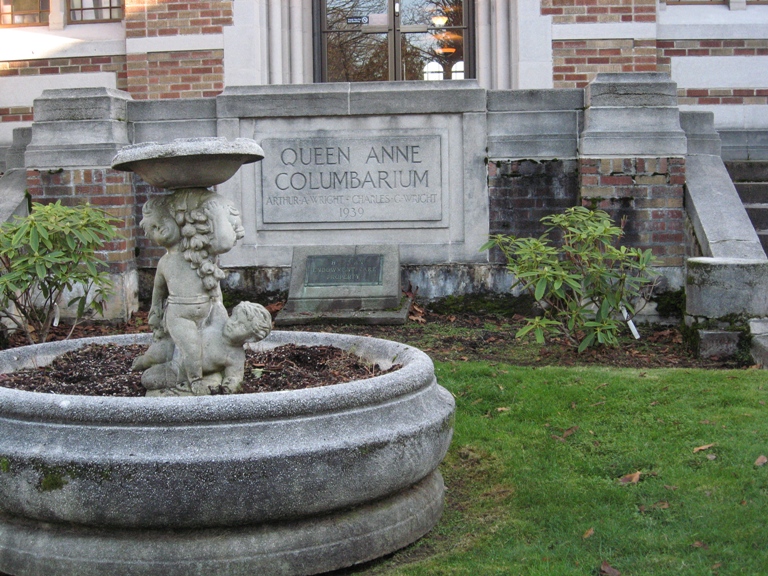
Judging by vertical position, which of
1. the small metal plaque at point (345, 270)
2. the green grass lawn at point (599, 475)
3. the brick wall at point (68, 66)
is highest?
the brick wall at point (68, 66)

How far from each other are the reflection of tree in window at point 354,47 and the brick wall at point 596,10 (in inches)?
88.2

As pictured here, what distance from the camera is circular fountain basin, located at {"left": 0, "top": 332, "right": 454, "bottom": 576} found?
310 cm

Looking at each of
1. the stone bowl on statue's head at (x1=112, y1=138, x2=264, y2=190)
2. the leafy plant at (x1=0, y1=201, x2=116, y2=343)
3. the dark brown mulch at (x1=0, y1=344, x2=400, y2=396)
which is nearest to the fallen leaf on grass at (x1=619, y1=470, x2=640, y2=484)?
the dark brown mulch at (x1=0, y1=344, x2=400, y2=396)

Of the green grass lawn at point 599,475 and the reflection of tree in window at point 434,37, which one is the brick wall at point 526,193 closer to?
the green grass lawn at point 599,475

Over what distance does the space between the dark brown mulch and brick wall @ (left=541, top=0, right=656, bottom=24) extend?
693 cm

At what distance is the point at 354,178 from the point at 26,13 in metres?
6.10

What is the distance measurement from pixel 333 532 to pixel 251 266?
16.5 feet

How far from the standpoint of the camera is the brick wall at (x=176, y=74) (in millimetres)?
10617

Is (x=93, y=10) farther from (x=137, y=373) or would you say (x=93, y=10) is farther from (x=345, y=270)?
(x=137, y=373)

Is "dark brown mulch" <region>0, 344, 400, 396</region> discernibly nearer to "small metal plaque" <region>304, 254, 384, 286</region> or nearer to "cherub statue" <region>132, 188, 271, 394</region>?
"cherub statue" <region>132, 188, 271, 394</region>

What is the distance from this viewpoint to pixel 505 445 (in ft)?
15.3

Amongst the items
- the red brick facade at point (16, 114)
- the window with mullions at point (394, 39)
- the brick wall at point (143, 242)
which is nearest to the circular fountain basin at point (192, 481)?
the brick wall at point (143, 242)

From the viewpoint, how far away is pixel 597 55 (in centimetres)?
1037

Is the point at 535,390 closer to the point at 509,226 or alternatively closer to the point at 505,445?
the point at 505,445
